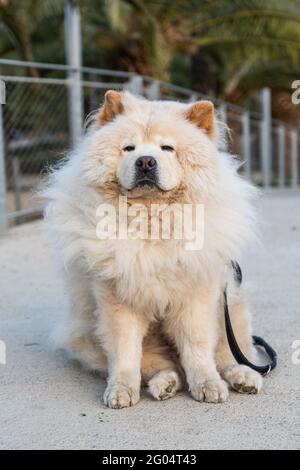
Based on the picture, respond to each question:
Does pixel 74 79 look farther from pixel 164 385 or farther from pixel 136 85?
pixel 164 385

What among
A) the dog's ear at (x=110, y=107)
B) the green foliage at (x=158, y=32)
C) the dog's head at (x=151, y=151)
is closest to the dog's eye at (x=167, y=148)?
the dog's head at (x=151, y=151)

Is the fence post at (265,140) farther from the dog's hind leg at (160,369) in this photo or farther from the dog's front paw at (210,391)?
the dog's front paw at (210,391)

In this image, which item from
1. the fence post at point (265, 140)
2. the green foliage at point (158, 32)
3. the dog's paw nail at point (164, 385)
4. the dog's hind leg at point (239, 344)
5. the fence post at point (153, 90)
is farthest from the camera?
the fence post at point (265, 140)

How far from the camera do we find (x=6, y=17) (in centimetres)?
1331

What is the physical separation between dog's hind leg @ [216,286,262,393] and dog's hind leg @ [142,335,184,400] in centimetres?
24

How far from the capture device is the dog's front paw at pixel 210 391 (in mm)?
3467

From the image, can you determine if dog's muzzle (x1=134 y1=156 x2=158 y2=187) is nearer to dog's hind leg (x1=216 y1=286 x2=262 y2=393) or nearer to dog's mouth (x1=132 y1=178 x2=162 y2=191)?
dog's mouth (x1=132 y1=178 x2=162 y2=191)

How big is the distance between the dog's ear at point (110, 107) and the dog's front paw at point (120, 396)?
4.07ft

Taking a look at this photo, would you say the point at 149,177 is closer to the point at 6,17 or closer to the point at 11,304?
the point at 11,304

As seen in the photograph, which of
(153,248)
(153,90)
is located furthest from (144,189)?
(153,90)

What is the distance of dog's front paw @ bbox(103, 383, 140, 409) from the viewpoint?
11.2ft

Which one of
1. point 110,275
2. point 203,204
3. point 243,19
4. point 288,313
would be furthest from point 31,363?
point 243,19

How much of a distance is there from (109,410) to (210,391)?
454 millimetres

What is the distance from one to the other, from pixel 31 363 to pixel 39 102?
7.38 meters
